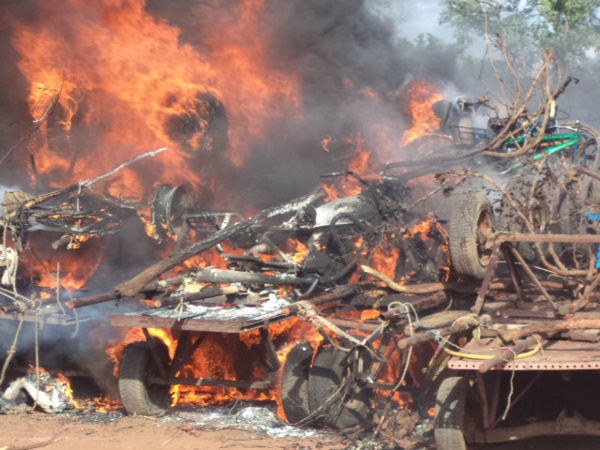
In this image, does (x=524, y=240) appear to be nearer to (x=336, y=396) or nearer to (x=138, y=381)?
(x=336, y=396)

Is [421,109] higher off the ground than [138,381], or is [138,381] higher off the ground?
[421,109]

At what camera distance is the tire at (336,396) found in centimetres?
846

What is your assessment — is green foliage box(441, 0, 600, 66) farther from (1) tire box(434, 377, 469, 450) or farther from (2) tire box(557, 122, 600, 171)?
(1) tire box(434, 377, 469, 450)

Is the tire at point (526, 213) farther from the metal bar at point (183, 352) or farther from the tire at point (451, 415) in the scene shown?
the metal bar at point (183, 352)

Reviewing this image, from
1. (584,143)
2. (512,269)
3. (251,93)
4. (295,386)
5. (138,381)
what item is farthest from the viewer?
(251,93)

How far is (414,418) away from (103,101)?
1083 cm

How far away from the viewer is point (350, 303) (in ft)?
31.8


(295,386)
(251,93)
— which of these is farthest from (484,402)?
(251,93)

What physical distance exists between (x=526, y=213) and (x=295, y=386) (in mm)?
4588

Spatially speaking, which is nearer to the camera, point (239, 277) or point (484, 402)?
point (484, 402)

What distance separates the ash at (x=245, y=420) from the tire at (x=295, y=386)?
199 millimetres

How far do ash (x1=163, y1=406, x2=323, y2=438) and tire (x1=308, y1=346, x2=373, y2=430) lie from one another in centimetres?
33

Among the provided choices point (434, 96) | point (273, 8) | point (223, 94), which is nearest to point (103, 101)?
point (223, 94)

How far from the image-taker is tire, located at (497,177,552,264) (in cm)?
1021
